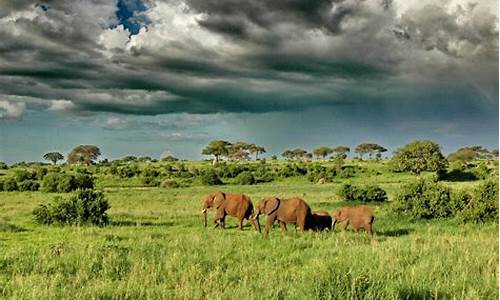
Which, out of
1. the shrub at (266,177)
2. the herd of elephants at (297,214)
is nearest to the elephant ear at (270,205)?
the herd of elephants at (297,214)

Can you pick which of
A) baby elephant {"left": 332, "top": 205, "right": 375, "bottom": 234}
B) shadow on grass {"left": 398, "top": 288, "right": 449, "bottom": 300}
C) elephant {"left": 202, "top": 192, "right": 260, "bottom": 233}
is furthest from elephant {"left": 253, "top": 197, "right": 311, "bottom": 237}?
shadow on grass {"left": 398, "top": 288, "right": 449, "bottom": 300}

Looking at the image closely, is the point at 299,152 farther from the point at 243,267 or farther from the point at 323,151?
the point at 243,267

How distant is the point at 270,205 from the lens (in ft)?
60.1

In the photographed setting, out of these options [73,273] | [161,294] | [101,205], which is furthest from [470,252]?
[101,205]

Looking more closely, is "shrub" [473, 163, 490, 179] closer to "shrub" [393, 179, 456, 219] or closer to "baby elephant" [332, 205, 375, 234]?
"shrub" [393, 179, 456, 219]

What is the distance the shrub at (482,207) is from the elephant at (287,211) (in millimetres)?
8293

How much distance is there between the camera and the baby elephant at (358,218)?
699 inches

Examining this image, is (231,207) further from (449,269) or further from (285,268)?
(449,269)

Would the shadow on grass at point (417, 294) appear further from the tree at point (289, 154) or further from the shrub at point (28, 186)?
the tree at point (289, 154)

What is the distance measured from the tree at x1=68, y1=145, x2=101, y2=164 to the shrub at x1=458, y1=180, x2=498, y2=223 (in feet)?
306

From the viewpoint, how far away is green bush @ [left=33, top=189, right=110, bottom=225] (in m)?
21.1

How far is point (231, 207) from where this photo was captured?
67.2 feet

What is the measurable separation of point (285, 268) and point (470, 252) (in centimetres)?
470

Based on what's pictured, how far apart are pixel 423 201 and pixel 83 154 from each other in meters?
93.4
